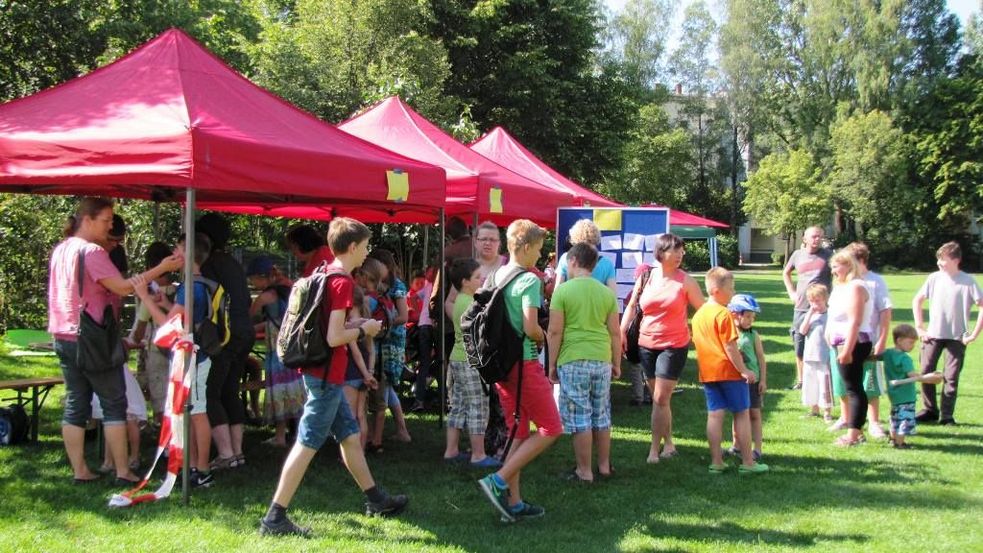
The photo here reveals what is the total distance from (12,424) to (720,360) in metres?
5.15

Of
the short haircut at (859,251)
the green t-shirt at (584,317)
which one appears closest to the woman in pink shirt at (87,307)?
the green t-shirt at (584,317)

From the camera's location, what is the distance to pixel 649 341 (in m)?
5.98

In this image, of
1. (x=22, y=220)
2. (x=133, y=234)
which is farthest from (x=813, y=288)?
(x=133, y=234)

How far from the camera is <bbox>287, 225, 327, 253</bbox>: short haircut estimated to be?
6152 mm

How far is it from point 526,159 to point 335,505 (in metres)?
6.49

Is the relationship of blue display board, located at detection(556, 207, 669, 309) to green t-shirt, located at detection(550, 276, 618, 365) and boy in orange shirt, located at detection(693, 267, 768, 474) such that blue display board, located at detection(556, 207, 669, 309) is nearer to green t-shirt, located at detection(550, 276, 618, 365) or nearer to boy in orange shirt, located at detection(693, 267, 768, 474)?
boy in orange shirt, located at detection(693, 267, 768, 474)

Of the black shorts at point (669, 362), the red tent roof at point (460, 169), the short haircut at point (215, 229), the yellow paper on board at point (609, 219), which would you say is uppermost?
the red tent roof at point (460, 169)

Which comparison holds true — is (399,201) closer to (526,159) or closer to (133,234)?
(526,159)

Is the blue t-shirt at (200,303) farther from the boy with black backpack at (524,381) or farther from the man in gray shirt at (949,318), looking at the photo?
the man in gray shirt at (949,318)

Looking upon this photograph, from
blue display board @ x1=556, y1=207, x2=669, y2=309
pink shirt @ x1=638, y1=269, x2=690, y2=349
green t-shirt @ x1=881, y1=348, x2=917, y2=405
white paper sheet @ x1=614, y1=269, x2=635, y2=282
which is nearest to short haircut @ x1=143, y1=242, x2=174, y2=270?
pink shirt @ x1=638, y1=269, x2=690, y2=349

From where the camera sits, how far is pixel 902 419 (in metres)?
6.63

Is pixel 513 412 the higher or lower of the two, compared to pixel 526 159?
lower

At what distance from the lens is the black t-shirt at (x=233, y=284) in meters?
5.34

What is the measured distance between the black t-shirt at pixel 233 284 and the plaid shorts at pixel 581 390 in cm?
212
